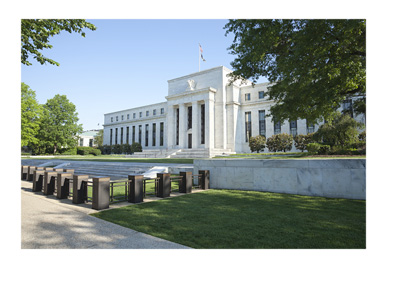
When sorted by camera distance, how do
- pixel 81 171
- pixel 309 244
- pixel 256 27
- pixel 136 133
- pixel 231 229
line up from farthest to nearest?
pixel 136 133 → pixel 81 171 → pixel 256 27 → pixel 231 229 → pixel 309 244

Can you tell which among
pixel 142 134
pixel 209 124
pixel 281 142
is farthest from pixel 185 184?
pixel 142 134

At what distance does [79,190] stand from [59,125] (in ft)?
160

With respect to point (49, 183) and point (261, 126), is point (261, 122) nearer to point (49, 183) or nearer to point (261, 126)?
point (261, 126)

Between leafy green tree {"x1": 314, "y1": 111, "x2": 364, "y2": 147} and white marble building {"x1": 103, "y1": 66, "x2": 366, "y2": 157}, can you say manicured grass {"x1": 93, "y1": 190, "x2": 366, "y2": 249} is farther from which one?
white marble building {"x1": 103, "y1": 66, "x2": 366, "y2": 157}

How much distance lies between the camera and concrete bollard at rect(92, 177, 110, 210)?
6.75 m

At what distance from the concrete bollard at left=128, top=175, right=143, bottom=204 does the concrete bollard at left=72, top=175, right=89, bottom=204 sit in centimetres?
158

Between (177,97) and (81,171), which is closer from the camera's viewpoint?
(81,171)

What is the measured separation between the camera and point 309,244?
412 centimetres

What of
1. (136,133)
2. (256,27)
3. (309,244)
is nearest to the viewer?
(309,244)

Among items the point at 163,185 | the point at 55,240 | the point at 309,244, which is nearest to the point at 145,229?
the point at 55,240

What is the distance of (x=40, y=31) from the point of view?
282 inches

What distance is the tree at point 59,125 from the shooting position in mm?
45844

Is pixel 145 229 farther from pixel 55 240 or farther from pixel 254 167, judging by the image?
pixel 254 167

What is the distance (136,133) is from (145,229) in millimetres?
60366
